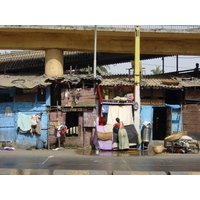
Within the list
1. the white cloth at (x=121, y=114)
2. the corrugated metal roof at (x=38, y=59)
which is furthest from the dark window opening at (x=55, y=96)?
the corrugated metal roof at (x=38, y=59)

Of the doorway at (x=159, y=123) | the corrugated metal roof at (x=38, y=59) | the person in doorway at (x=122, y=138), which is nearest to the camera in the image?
the person in doorway at (x=122, y=138)

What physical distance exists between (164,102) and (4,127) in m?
9.41

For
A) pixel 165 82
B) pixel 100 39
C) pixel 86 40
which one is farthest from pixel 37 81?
pixel 165 82

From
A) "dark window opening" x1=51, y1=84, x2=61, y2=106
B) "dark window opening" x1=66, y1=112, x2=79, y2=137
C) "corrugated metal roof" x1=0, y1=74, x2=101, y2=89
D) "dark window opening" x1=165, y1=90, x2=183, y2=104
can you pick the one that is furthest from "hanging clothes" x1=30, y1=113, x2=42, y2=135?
"dark window opening" x1=165, y1=90, x2=183, y2=104

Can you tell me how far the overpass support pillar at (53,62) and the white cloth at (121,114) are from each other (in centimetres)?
447

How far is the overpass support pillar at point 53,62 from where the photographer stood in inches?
713

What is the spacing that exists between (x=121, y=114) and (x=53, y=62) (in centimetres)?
561

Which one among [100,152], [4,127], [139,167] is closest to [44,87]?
[4,127]

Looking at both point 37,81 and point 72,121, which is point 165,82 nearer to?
point 72,121

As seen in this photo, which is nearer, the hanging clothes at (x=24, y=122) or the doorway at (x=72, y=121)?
the hanging clothes at (x=24, y=122)

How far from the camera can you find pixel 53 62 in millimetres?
18156

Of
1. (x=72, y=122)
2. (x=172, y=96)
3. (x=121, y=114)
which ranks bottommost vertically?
(x=72, y=122)

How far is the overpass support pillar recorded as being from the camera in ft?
59.4

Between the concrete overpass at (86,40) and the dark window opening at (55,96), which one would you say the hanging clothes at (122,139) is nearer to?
the dark window opening at (55,96)
